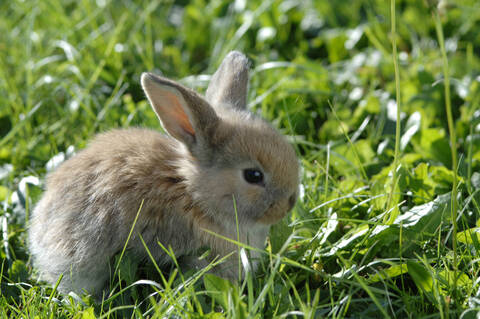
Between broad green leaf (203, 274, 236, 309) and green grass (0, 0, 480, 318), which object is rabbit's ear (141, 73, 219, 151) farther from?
broad green leaf (203, 274, 236, 309)

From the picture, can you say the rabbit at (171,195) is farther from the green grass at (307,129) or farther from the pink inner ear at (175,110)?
the green grass at (307,129)

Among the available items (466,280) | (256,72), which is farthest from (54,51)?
(466,280)

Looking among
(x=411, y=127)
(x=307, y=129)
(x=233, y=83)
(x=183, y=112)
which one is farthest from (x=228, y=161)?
(x=307, y=129)

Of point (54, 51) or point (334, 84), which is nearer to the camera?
point (334, 84)

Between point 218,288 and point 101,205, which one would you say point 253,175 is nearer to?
point 218,288

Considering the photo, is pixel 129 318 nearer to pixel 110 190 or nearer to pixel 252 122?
pixel 110 190

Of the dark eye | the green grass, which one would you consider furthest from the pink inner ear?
the green grass

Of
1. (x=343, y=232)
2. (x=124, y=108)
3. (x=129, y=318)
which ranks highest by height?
(x=124, y=108)
